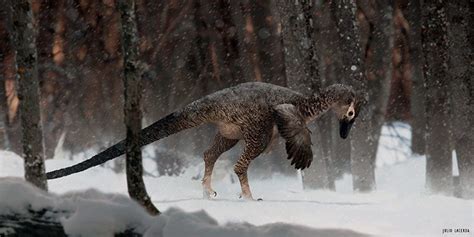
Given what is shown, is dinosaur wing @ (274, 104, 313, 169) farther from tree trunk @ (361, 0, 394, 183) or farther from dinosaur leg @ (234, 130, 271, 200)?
tree trunk @ (361, 0, 394, 183)

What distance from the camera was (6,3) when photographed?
11445 mm

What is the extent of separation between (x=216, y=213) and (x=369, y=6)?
7991 mm

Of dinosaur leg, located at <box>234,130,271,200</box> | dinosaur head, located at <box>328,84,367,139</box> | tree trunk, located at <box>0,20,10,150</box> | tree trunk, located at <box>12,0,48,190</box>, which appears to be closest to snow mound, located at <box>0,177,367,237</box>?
tree trunk, located at <box>12,0,48,190</box>

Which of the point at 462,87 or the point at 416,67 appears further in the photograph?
the point at 416,67

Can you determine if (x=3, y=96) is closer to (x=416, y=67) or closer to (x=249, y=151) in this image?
(x=249, y=151)

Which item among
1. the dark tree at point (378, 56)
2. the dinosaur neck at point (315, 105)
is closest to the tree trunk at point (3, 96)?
the dark tree at point (378, 56)

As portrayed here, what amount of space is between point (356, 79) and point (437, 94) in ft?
3.21

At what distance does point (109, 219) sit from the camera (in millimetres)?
4605

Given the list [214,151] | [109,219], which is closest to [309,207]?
[214,151]

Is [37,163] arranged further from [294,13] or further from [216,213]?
[294,13]

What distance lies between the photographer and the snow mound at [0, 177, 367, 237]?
452cm

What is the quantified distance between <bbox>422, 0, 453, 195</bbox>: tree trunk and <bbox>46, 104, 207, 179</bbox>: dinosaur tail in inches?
124

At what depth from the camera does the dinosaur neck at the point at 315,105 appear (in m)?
6.72

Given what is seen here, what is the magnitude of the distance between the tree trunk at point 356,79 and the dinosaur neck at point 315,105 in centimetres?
222
